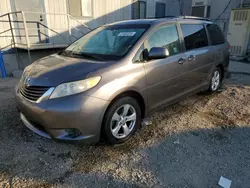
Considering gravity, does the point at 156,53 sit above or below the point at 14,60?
above

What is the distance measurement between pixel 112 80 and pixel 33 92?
0.93m

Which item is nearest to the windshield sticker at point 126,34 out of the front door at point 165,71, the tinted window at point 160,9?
the front door at point 165,71

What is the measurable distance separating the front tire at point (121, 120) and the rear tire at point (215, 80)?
234cm

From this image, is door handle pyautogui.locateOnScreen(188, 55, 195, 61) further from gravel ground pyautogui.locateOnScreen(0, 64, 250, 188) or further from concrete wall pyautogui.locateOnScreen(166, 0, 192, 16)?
concrete wall pyautogui.locateOnScreen(166, 0, 192, 16)

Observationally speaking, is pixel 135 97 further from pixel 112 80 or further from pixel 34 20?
pixel 34 20

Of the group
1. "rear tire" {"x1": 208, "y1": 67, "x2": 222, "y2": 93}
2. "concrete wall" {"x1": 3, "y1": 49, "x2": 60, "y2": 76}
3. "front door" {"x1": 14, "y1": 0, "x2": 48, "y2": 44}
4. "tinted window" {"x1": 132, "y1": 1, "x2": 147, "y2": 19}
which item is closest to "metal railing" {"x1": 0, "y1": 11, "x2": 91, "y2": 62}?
"front door" {"x1": 14, "y1": 0, "x2": 48, "y2": 44}

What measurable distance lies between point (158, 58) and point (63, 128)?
1548mm

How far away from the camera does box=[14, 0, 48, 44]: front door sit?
20.7 ft

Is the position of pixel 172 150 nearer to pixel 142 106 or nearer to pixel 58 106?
pixel 142 106

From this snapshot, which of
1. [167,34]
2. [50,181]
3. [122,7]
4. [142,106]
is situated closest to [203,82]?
[167,34]

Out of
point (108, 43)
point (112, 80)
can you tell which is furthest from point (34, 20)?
point (112, 80)

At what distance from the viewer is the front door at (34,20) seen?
249 inches

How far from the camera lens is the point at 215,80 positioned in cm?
446

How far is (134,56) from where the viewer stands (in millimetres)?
2611
